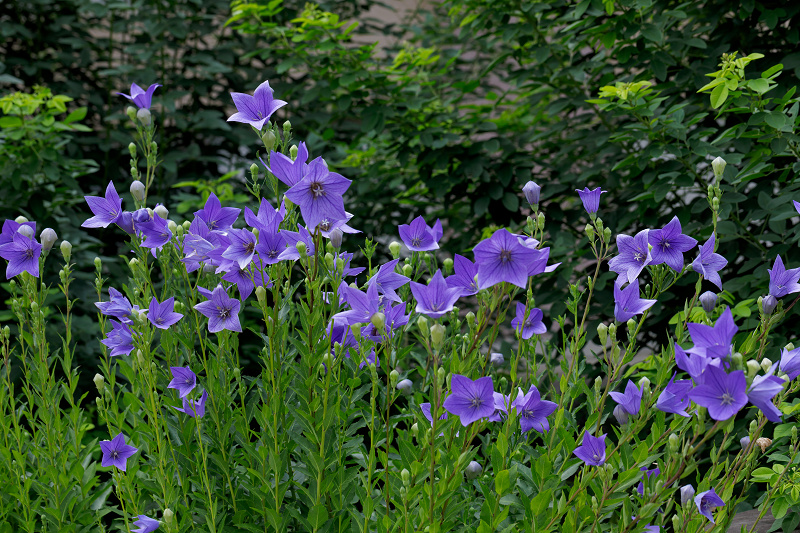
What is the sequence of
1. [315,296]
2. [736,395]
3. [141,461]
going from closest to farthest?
[736,395] < [315,296] < [141,461]

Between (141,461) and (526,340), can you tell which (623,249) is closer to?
(526,340)

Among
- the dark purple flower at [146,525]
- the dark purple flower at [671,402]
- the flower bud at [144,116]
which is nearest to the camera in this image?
the dark purple flower at [671,402]

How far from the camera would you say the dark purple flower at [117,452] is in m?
1.63

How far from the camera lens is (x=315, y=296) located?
4.51 ft

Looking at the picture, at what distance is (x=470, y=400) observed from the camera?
129 centimetres

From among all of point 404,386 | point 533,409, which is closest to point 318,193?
point 404,386

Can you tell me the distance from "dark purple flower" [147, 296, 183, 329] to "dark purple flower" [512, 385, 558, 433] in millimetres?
810

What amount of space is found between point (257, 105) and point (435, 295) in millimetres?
597

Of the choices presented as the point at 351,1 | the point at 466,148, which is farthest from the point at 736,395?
the point at 351,1

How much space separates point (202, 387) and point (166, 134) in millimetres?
3320

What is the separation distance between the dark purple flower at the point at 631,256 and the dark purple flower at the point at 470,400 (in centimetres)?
41

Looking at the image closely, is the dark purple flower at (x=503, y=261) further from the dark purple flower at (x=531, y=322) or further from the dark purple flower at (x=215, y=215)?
the dark purple flower at (x=215, y=215)

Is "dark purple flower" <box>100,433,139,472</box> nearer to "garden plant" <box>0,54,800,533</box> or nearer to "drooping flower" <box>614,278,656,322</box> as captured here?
"garden plant" <box>0,54,800,533</box>

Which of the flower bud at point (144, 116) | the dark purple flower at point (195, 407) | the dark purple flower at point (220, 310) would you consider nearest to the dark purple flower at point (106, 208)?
the flower bud at point (144, 116)
